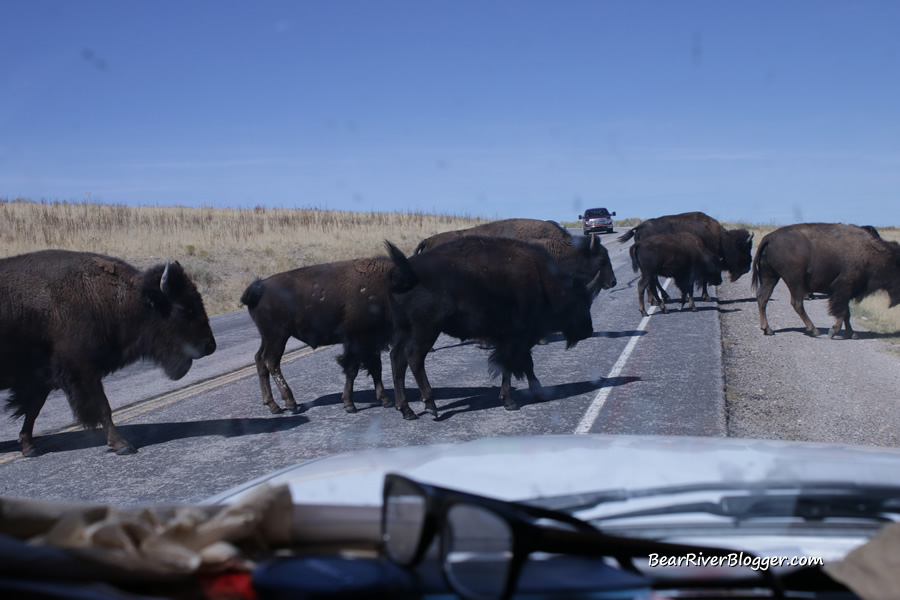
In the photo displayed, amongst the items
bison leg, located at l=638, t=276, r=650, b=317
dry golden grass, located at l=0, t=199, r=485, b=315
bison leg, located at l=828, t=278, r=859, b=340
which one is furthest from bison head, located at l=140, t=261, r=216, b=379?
dry golden grass, located at l=0, t=199, r=485, b=315

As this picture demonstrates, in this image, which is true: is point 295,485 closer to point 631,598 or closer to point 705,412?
point 631,598

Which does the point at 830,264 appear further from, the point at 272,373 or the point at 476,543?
the point at 476,543

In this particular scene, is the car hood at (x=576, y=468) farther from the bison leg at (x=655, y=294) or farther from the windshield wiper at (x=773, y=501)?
the bison leg at (x=655, y=294)

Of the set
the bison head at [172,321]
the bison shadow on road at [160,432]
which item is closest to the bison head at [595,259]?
the bison shadow on road at [160,432]

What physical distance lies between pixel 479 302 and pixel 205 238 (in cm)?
2605

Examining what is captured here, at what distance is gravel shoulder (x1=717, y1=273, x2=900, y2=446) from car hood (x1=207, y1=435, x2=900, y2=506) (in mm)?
4096

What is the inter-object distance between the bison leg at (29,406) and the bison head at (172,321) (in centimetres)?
102

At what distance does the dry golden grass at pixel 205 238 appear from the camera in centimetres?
2610

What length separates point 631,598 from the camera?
4.96 feet

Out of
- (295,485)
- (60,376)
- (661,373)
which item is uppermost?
(295,485)

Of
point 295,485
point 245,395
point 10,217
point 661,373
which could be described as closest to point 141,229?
point 10,217

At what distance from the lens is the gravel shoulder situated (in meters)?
7.11

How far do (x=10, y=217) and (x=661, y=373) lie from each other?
1198 inches

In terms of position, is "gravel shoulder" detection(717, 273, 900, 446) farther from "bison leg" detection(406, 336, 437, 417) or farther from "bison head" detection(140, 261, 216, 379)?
"bison head" detection(140, 261, 216, 379)
